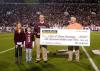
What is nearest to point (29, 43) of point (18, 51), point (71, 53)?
point (18, 51)

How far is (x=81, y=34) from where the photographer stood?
1579cm

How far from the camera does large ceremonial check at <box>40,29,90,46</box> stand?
15758 mm

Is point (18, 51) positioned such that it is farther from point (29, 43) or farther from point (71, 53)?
point (71, 53)

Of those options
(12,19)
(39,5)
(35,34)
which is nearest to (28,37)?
(35,34)

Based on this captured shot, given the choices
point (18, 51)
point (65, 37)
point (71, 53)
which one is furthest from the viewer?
point (65, 37)

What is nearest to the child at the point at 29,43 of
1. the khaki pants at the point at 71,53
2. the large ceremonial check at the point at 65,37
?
the large ceremonial check at the point at 65,37

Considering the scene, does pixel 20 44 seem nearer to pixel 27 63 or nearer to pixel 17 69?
pixel 27 63

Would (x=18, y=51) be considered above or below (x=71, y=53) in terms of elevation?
above

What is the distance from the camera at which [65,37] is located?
Answer: 52.4 ft

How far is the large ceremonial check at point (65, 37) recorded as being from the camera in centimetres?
1576

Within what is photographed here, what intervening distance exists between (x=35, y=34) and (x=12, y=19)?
154ft

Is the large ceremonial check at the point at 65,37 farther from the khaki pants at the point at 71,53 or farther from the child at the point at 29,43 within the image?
the child at the point at 29,43

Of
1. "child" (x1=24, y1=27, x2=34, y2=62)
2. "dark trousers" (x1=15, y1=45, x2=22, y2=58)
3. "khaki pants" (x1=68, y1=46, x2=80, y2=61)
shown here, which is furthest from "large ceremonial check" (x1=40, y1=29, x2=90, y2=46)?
"dark trousers" (x1=15, y1=45, x2=22, y2=58)

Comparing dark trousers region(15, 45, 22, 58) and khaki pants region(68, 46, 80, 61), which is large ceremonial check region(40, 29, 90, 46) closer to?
khaki pants region(68, 46, 80, 61)
